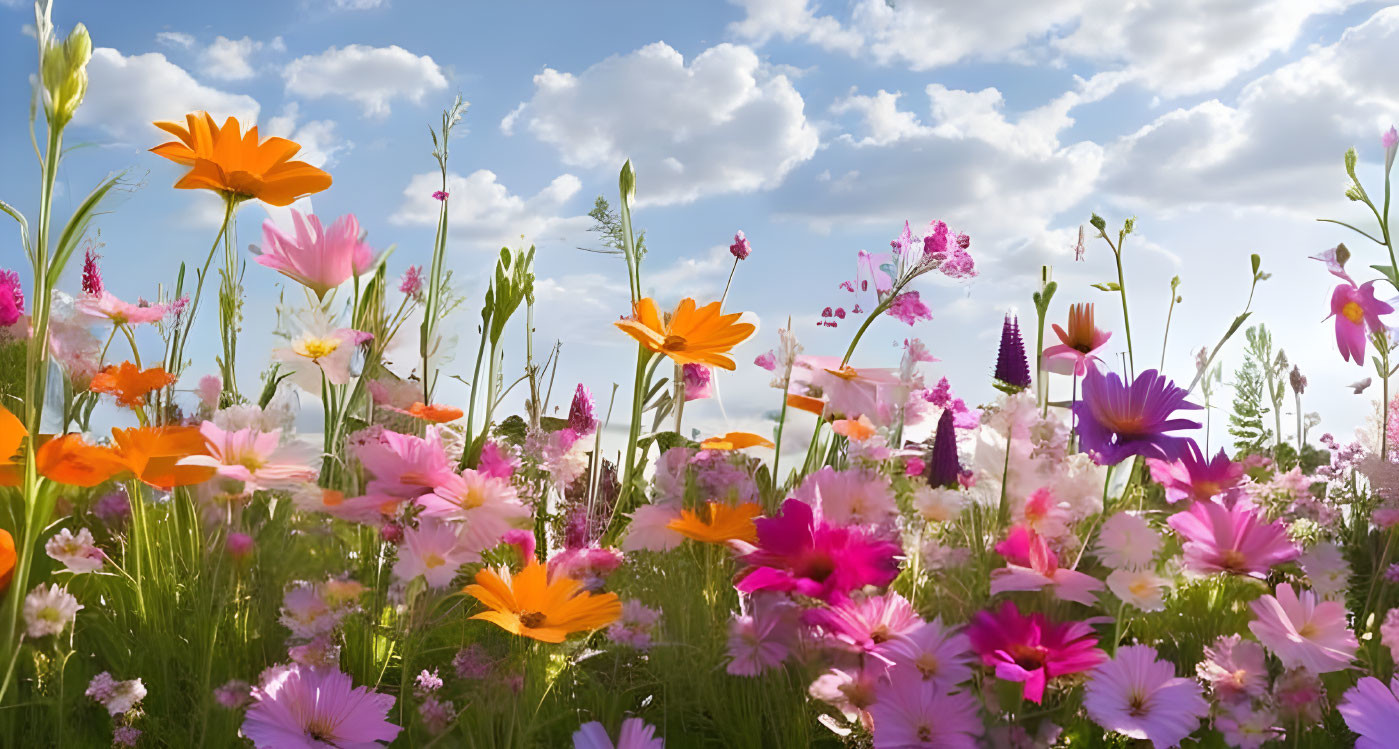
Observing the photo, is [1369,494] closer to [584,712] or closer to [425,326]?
[584,712]

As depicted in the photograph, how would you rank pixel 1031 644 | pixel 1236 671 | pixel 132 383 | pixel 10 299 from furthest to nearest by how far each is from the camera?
pixel 10 299 < pixel 132 383 < pixel 1236 671 < pixel 1031 644

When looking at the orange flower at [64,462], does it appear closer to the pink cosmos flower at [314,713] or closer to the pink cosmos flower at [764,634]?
the pink cosmos flower at [314,713]

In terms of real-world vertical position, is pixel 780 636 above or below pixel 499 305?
below

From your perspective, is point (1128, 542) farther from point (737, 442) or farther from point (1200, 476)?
point (737, 442)

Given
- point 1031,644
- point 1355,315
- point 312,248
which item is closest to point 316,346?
point 312,248

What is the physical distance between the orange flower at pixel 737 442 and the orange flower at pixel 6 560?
2.19 feet

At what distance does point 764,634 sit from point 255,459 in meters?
0.49

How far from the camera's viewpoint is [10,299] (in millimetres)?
1825

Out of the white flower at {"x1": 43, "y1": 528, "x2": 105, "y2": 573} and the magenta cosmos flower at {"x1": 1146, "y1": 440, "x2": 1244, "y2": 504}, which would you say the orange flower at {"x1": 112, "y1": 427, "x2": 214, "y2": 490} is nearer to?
the white flower at {"x1": 43, "y1": 528, "x2": 105, "y2": 573}

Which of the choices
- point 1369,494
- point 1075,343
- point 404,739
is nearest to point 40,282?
point 404,739

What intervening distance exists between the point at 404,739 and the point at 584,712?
0.16 m

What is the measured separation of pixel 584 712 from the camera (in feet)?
2.91

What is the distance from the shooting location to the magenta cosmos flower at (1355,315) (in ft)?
3.79

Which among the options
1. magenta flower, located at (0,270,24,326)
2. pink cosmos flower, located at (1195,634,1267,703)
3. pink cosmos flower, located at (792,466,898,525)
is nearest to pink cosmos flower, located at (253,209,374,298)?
pink cosmos flower, located at (792,466,898,525)
